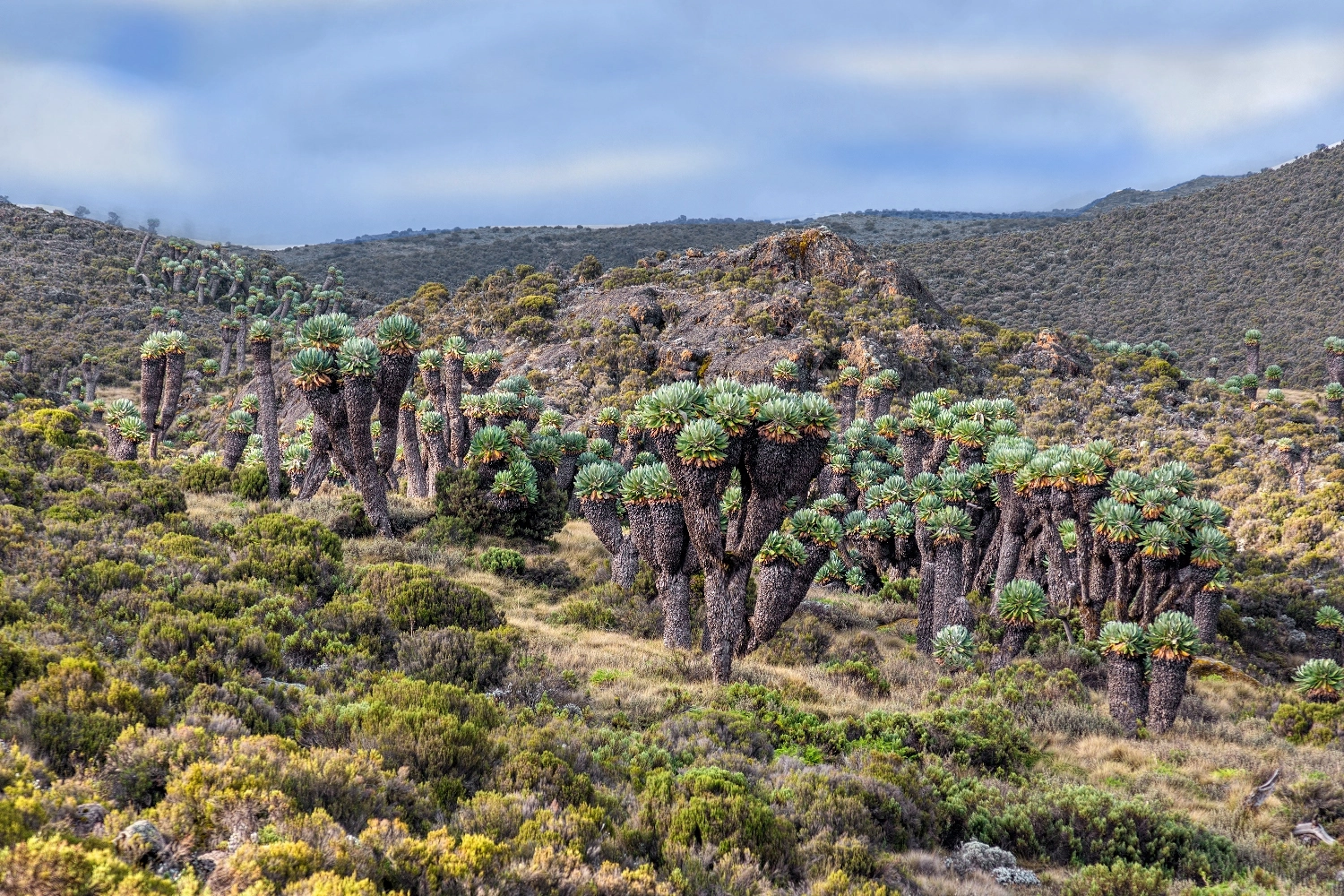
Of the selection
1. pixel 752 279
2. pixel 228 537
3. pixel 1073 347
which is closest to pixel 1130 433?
pixel 1073 347

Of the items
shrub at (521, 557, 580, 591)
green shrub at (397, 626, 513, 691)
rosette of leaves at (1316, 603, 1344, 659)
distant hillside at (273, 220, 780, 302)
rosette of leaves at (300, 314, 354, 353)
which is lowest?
rosette of leaves at (1316, 603, 1344, 659)

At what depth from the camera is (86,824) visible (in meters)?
5.17

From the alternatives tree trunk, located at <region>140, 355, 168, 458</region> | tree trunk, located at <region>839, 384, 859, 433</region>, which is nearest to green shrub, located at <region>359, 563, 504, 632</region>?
tree trunk, located at <region>140, 355, 168, 458</region>

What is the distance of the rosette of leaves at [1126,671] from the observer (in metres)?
14.1

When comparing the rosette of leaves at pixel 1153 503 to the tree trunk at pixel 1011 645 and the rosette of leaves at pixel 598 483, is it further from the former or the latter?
the rosette of leaves at pixel 598 483

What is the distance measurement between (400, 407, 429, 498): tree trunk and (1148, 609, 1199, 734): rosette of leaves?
21961 millimetres

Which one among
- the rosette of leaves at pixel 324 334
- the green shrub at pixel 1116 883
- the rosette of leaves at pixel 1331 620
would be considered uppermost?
the rosette of leaves at pixel 324 334

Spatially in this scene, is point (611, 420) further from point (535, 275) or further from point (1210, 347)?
point (1210, 347)

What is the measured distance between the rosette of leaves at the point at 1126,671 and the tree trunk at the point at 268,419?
22497mm

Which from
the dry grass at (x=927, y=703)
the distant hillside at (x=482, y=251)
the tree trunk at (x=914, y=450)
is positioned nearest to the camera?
the dry grass at (x=927, y=703)

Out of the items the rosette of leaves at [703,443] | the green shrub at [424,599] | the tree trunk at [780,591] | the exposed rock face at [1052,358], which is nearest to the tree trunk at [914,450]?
the tree trunk at [780,591]

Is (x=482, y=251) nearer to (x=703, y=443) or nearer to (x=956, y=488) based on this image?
(x=956, y=488)

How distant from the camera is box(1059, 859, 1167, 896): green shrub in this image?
7230 millimetres

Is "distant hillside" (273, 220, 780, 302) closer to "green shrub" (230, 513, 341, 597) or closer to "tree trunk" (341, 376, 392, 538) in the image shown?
"tree trunk" (341, 376, 392, 538)
